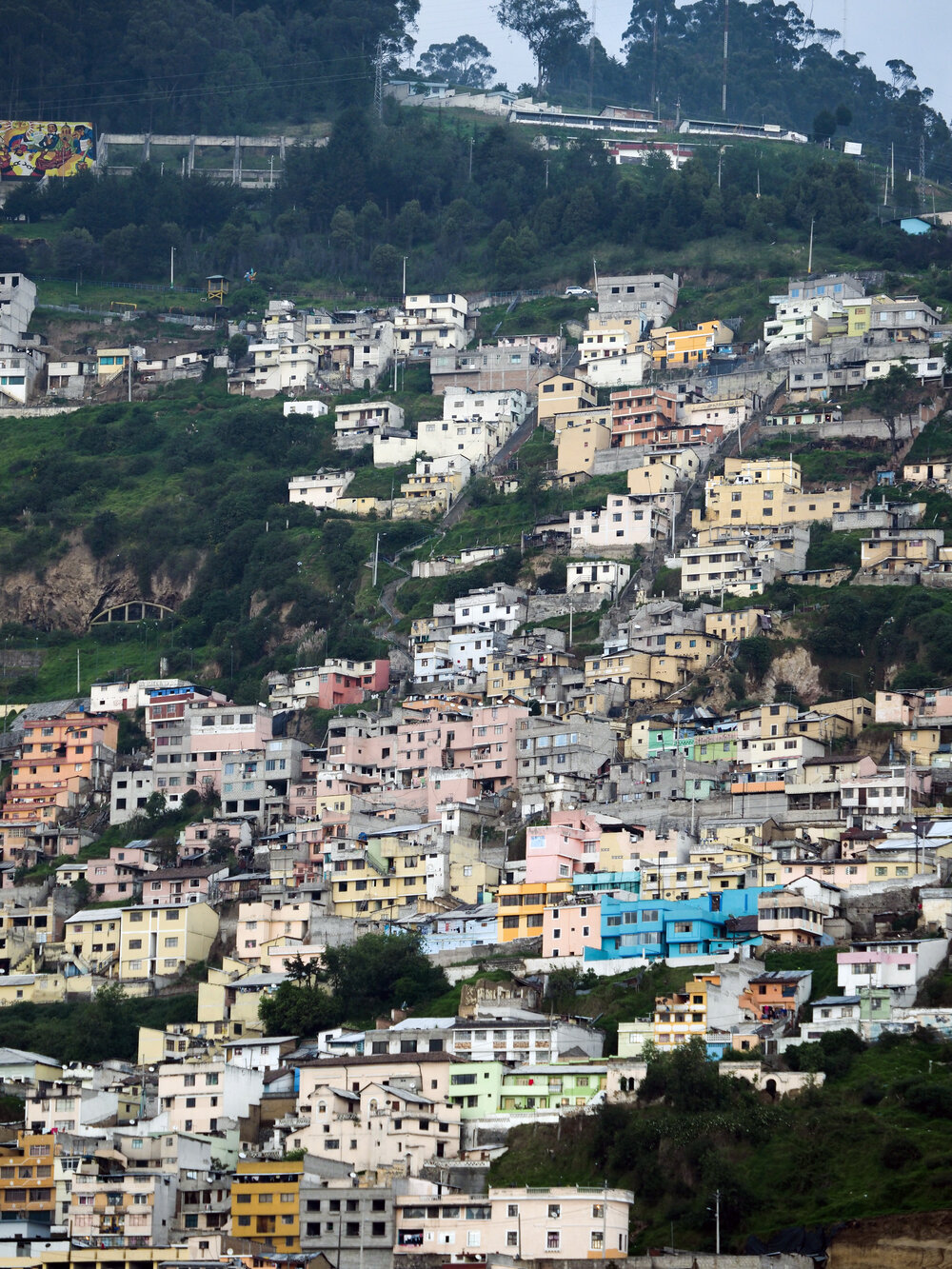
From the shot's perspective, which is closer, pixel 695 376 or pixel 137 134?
pixel 695 376

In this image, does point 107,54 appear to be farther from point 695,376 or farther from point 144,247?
point 695,376

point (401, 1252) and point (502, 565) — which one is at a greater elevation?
point (502, 565)

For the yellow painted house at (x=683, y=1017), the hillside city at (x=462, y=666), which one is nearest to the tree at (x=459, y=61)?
the hillside city at (x=462, y=666)

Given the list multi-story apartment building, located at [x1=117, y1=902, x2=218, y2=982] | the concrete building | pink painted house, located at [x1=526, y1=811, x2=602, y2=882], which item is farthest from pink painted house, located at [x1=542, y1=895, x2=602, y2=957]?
the concrete building

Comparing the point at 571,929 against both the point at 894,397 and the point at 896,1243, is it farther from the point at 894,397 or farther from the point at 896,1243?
the point at 894,397

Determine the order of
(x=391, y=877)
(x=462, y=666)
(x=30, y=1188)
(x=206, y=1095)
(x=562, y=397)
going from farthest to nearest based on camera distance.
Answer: (x=562, y=397)
(x=462, y=666)
(x=391, y=877)
(x=206, y=1095)
(x=30, y=1188)

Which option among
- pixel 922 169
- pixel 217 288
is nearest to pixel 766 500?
pixel 217 288

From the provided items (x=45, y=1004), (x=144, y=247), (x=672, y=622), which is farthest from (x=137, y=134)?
(x=45, y=1004)

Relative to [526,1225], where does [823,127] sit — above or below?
above
